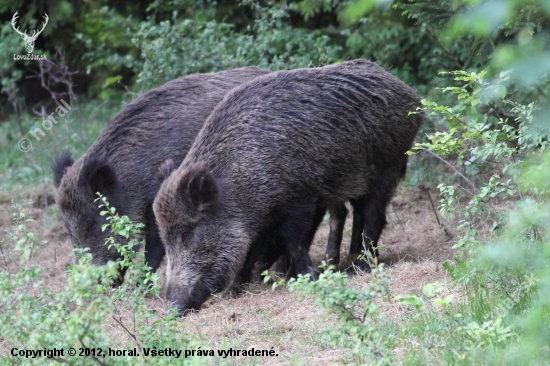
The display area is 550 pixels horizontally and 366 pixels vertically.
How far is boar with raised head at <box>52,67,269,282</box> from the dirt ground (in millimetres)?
777

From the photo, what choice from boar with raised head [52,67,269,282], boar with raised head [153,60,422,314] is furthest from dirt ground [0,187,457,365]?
boar with raised head [52,67,269,282]

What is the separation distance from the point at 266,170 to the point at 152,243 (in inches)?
66.8

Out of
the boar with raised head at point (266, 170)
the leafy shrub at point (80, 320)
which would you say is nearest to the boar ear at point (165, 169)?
the boar with raised head at point (266, 170)

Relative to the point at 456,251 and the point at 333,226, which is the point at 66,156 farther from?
the point at 456,251

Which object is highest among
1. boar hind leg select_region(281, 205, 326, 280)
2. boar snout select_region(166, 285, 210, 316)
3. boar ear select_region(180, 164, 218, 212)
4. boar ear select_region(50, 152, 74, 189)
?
boar ear select_region(180, 164, 218, 212)

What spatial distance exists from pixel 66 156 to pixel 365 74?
3.28m

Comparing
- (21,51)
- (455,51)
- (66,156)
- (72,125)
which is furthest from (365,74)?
(21,51)

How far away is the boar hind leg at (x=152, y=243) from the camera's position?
7.60 m

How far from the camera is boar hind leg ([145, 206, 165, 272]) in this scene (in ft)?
24.9

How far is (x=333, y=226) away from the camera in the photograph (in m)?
7.75

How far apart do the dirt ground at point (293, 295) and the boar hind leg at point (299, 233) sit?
0.32m

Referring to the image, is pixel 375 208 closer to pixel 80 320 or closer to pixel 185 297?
pixel 185 297

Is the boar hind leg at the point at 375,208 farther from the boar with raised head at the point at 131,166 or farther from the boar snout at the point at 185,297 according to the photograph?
the boar with raised head at the point at 131,166

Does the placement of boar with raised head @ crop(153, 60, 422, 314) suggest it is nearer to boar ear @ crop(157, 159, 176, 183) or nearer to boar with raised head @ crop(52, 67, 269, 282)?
boar ear @ crop(157, 159, 176, 183)
